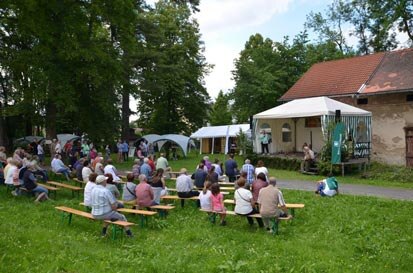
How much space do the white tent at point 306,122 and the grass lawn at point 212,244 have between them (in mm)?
10470

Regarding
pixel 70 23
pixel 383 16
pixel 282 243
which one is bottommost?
pixel 282 243

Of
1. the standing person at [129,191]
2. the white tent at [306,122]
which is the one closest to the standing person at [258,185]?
the standing person at [129,191]

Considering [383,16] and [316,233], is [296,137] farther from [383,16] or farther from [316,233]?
[316,233]

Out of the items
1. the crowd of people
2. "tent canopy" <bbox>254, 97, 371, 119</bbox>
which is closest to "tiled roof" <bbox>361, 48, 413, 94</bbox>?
"tent canopy" <bbox>254, 97, 371, 119</bbox>

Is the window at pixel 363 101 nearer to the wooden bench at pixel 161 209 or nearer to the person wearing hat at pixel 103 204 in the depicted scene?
the wooden bench at pixel 161 209

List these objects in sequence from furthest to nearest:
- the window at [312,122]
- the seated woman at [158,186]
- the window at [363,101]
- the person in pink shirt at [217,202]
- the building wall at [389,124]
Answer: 1. the window at [312,122]
2. the window at [363,101]
3. the building wall at [389,124]
4. the seated woman at [158,186]
5. the person in pink shirt at [217,202]

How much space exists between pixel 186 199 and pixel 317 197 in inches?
168

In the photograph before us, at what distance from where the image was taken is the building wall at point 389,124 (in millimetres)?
22828

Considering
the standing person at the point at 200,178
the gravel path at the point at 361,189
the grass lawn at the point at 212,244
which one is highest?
the standing person at the point at 200,178

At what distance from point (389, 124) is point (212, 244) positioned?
59.6ft

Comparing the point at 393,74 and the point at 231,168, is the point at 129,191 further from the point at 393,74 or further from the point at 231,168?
the point at 393,74

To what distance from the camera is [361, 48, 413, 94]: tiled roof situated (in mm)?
22961

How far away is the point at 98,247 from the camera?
26.5 ft

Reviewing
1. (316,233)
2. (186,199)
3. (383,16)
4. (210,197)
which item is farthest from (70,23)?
(383,16)
